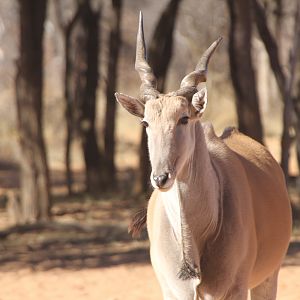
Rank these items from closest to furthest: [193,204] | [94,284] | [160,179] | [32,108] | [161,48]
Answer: [160,179]
[193,204]
[94,284]
[32,108]
[161,48]

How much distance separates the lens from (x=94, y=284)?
10.1 metres

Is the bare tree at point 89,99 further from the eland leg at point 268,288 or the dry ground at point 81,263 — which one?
the eland leg at point 268,288

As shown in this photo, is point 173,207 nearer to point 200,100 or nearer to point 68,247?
point 200,100

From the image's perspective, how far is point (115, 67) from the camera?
1839 centimetres

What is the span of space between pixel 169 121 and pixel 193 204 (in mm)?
572

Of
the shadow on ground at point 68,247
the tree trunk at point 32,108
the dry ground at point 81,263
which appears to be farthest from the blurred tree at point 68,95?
the shadow on ground at point 68,247

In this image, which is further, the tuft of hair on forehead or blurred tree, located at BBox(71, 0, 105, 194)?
blurred tree, located at BBox(71, 0, 105, 194)

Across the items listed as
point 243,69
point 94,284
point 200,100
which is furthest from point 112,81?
point 200,100

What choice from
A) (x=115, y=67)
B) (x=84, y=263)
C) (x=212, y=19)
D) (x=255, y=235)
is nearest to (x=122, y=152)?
(x=212, y=19)

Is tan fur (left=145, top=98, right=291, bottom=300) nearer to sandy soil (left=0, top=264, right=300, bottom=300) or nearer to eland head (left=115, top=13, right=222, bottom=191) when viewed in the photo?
eland head (left=115, top=13, right=222, bottom=191)

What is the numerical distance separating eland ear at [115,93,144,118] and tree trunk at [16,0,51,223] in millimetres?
9060

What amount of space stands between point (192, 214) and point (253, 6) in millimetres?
9261

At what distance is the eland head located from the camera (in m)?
4.77

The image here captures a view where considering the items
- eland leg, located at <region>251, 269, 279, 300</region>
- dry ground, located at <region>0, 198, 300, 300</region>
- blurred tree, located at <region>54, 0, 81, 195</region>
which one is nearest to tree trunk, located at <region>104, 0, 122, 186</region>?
blurred tree, located at <region>54, 0, 81, 195</region>
